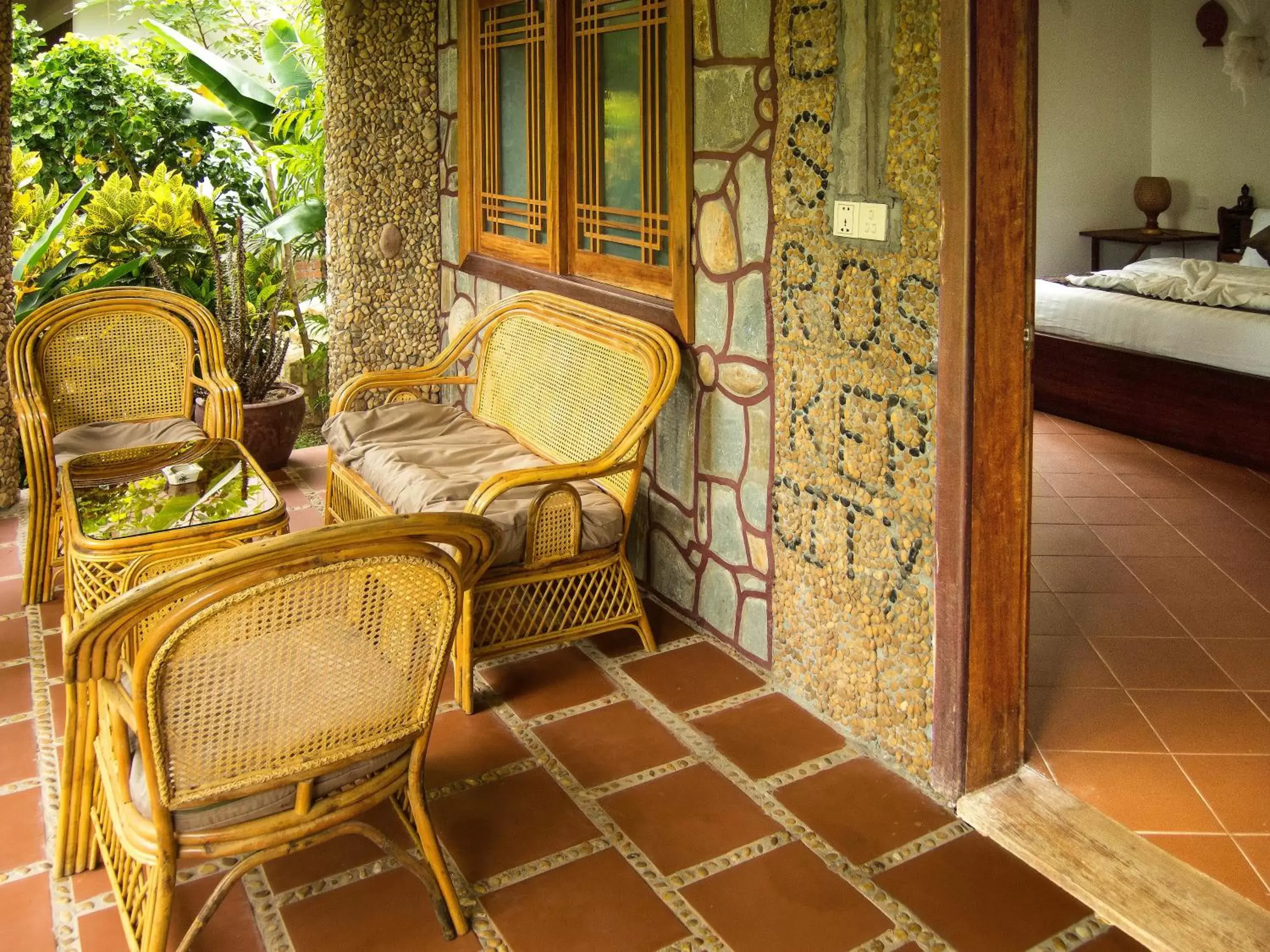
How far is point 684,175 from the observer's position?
355 centimetres

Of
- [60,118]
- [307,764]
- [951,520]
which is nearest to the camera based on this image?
[307,764]

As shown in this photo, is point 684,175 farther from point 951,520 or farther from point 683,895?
point 683,895

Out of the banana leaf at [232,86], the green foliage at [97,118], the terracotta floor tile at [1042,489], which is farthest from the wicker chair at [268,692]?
the green foliage at [97,118]

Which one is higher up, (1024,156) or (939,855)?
(1024,156)

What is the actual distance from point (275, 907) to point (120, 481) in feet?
5.12

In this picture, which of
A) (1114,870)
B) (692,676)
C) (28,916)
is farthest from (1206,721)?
(28,916)

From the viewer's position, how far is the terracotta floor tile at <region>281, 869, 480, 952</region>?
7.74ft

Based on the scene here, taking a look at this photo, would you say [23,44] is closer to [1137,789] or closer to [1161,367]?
[1161,367]

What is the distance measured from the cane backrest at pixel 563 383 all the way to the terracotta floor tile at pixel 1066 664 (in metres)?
1.26

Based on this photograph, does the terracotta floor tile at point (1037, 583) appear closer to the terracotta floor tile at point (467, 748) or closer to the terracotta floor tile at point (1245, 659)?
the terracotta floor tile at point (1245, 659)

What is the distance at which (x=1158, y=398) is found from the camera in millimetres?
5648

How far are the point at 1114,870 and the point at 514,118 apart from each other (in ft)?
11.1

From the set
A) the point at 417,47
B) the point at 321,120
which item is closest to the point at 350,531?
the point at 417,47

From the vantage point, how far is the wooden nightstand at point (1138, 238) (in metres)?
8.09
